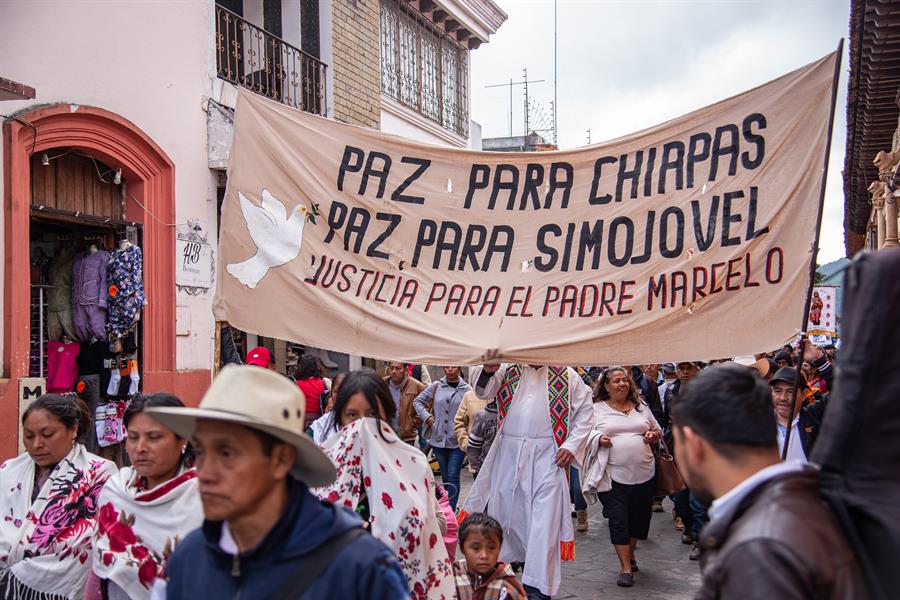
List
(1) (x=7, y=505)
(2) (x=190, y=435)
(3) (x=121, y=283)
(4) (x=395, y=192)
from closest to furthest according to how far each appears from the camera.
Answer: (2) (x=190, y=435), (1) (x=7, y=505), (4) (x=395, y=192), (3) (x=121, y=283)

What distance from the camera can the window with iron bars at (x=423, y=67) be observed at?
15.4 metres

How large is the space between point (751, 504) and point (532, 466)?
4.67m

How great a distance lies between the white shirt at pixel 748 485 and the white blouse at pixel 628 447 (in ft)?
19.1

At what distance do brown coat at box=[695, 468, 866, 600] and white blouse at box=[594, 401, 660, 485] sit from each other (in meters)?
5.91

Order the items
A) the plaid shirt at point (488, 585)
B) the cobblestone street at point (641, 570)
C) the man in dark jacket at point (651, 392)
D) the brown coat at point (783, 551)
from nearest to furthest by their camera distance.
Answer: the brown coat at point (783, 551)
the plaid shirt at point (488, 585)
the cobblestone street at point (641, 570)
the man in dark jacket at point (651, 392)

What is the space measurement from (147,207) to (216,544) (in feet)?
27.0

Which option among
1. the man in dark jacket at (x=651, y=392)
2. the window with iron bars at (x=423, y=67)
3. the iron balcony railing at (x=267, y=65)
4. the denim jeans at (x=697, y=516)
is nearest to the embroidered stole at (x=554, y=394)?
the denim jeans at (x=697, y=516)

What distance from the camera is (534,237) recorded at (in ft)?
16.1

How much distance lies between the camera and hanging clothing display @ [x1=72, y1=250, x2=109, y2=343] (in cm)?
888

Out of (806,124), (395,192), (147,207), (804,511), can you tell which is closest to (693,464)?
(804,511)

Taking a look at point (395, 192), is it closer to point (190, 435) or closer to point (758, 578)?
point (190, 435)

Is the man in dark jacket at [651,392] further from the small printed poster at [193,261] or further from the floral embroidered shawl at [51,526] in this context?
the floral embroidered shawl at [51,526]

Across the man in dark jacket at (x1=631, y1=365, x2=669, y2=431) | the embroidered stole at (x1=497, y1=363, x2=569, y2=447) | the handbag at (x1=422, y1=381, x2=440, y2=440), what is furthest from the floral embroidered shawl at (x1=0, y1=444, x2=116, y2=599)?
the man in dark jacket at (x1=631, y1=365, x2=669, y2=431)

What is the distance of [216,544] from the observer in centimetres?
228
